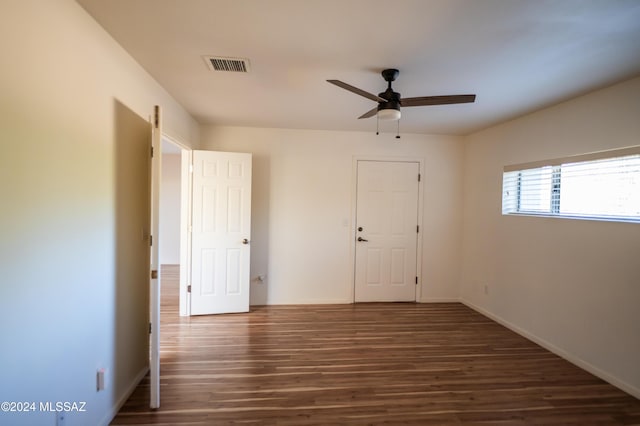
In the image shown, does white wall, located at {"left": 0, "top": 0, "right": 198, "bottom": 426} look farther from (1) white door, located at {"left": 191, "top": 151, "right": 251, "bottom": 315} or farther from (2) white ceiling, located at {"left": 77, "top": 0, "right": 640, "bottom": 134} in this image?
(1) white door, located at {"left": 191, "top": 151, "right": 251, "bottom": 315}

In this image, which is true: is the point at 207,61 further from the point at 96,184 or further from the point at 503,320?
the point at 503,320

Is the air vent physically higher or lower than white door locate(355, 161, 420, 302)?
higher

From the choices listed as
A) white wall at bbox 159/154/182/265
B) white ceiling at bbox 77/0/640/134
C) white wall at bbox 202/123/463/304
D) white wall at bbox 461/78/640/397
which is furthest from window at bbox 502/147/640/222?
white wall at bbox 159/154/182/265

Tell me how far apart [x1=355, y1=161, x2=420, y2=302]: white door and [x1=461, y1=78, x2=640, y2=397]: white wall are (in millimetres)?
917

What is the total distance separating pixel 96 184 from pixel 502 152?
4.23 m

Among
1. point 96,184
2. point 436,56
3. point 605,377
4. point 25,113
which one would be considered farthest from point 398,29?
point 605,377

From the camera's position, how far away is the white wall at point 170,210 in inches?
275

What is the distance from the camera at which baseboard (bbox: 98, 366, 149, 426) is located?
189cm

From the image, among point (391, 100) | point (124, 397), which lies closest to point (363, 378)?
point (124, 397)

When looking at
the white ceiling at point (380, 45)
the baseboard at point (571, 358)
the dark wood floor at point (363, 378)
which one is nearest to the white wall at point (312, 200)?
the dark wood floor at point (363, 378)

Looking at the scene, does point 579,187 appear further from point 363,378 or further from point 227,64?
point 227,64

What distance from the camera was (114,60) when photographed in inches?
75.9

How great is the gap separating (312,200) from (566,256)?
2982mm

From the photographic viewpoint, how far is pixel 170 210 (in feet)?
23.1
